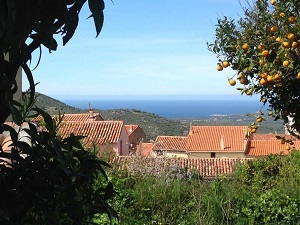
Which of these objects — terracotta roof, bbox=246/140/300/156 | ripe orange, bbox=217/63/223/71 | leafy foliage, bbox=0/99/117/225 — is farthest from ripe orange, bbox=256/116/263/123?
terracotta roof, bbox=246/140/300/156

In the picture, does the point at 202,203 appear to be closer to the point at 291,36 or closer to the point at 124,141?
the point at 291,36

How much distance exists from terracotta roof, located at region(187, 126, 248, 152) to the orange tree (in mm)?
28352

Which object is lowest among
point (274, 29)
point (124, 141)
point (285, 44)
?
point (124, 141)

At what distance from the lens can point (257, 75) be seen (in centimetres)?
356

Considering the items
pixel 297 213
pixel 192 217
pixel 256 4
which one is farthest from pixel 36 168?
pixel 297 213

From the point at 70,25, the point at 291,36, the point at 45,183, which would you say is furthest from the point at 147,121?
the point at 70,25

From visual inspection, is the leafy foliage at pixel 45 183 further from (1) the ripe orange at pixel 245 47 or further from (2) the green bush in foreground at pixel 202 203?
(2) the green bush in foreground at pixel 202 203

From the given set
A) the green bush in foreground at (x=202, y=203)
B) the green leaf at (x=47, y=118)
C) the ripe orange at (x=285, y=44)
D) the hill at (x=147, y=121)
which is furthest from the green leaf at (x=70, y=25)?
the hill at (x=147, y=121)

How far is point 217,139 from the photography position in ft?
110

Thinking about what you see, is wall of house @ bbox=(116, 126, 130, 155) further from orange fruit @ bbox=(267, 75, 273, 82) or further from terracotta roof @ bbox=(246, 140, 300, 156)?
orange fruit @ bbox=(267, 75, 273, 82)

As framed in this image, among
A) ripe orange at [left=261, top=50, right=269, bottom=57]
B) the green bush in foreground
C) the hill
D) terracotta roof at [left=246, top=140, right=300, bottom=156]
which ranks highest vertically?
ripe orange at [left=261, top=50, right=269, bottom=57]

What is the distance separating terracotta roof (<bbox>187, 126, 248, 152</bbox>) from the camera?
32.5 m

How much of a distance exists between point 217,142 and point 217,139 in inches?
13.5

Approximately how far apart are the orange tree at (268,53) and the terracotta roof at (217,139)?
2835 cm
